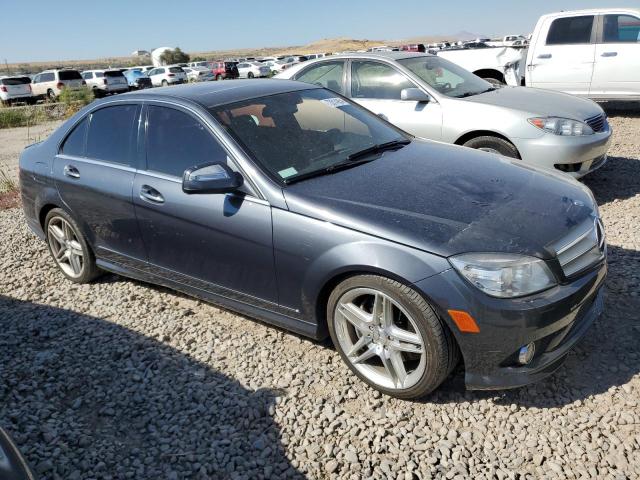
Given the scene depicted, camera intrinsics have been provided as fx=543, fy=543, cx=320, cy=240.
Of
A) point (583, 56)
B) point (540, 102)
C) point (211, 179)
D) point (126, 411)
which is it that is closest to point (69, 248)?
point (126, 411)

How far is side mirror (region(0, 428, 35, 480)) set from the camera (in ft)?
5.99

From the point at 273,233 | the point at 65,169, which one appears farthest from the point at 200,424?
the point at 65,169

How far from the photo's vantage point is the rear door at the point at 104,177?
3.93 meters

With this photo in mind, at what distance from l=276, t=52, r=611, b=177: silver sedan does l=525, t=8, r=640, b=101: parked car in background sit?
12.8 ft

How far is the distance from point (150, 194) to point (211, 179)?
76cm

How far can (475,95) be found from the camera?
6188 millimetres

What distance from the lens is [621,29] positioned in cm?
944

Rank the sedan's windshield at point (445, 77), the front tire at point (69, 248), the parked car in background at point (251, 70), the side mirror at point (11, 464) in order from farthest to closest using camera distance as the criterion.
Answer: the parked car in background at point (251, 70), the sedan's windshield at point (445, 77), the front tire at point (69, 248), the side mirror at point (11, 464)

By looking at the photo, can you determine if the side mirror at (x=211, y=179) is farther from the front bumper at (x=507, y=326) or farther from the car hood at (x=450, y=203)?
the front bumper at (x=507, y=326)

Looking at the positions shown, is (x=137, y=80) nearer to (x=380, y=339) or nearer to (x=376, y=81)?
(x=376, y=81)

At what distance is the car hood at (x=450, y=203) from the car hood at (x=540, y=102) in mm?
2396

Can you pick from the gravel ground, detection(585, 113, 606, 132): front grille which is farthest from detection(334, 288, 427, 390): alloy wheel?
detection(585, 113, 606, 132): front grille

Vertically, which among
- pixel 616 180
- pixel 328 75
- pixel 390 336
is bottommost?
pixel 616 180

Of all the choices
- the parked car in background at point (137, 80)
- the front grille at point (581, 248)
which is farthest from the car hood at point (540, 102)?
the parked car in background at point (137, 80)
